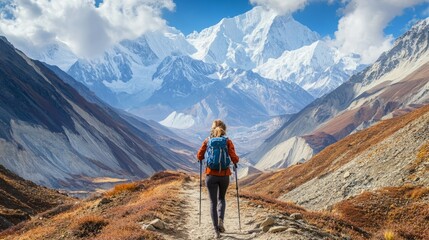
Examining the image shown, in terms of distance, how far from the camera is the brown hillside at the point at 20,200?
31.4 meters

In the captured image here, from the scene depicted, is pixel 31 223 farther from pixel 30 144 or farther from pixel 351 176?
pixel 30 144

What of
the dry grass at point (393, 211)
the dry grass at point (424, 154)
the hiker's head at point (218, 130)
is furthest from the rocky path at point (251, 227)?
the dry grass at point (424, 154)

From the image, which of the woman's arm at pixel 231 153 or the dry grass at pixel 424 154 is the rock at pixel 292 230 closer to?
the woman's arm at pixel 231 153

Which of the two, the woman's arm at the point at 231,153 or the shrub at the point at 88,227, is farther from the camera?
the shrub at the point at 88,227

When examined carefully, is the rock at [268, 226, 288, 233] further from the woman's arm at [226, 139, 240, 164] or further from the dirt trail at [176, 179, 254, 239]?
the woman's arm at [226, 139, 240, 164]

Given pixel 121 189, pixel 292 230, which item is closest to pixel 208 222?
pixel 292 230

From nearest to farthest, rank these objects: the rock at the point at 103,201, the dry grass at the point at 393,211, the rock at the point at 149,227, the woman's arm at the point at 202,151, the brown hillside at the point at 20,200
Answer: the rock at the point at 149,227 → the woman's arm at the point at 202,151 → the dry grass at the point at 393,211 → the rock at the point at 103,201 → the brown hillside at the point at 20,200

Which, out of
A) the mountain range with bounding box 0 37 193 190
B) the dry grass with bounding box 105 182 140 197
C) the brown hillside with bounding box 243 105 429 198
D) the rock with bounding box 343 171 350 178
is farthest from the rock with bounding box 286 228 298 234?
the mountain range with bounding box 0 37 193 190

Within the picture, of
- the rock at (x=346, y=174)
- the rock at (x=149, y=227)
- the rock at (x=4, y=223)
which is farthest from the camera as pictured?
the rock at (x=346, y=174)

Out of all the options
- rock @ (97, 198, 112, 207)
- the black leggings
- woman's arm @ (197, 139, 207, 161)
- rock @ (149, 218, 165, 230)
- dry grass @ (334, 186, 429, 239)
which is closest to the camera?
the black leggings

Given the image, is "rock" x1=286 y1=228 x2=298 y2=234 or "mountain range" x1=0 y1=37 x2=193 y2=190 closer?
"rock" x1=286 y1=228 x2=298 y2=234

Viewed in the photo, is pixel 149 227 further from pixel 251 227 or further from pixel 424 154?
A: pixel 424 154

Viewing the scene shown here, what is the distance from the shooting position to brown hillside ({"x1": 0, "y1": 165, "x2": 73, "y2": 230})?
31.4 m

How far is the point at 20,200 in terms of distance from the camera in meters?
37.7
